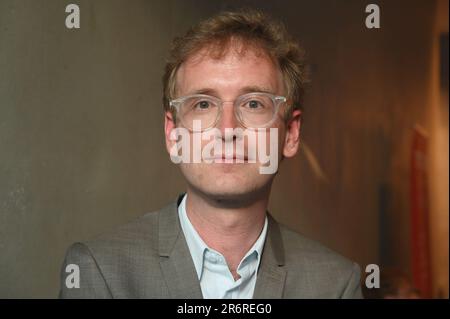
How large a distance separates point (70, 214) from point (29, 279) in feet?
0.69

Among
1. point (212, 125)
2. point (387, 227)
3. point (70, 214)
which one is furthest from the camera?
point (387, 227)

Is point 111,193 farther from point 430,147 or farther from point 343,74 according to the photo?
point 430,147

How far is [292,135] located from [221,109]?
334 mm

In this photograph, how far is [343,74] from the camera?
11.1 feet

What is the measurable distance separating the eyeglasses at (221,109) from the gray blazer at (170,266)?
0.80ft

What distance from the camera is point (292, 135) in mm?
1955

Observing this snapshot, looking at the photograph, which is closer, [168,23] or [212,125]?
[212,125]

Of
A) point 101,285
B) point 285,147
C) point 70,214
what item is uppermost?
point 285,147

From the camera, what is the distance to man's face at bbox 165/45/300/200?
1691 mm

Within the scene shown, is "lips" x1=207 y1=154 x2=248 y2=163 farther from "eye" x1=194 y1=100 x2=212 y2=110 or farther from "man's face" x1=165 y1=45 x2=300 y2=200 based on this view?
"eye" x1=194 y1=100 x2=212 y2=110

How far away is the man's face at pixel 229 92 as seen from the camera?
5.55ft

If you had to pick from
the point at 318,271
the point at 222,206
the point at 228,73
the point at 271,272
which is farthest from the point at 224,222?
the point at 228,73

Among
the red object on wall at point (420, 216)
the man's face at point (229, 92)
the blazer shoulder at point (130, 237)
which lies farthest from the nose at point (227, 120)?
the red object on wall at point (420, 216)
